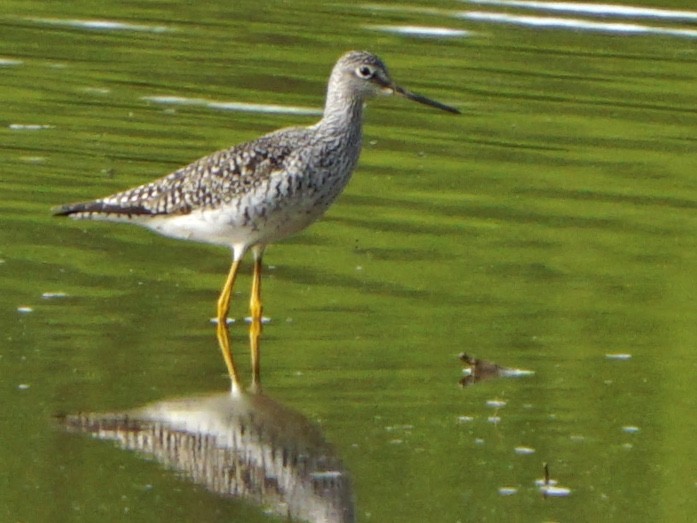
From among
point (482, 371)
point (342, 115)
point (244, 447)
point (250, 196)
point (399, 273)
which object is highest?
point (342, 115)

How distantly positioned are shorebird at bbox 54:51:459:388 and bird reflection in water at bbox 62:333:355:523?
1420 mm

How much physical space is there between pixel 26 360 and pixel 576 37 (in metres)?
11.2

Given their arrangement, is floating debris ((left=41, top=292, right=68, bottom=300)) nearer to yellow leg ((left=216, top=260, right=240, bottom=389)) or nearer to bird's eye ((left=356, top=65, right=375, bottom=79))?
yellow leg ((left=216, top=260, right=240, bottom=389))

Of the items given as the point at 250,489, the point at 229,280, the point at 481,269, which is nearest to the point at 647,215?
the point at 481,269

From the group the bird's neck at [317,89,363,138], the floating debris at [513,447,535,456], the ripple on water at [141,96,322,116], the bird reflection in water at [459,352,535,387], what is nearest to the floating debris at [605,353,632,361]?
the bird reflection in water at [459,352,535,387]

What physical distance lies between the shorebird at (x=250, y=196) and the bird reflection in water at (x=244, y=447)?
142 cm

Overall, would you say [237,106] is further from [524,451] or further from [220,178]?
[524,451]

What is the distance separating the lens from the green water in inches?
300

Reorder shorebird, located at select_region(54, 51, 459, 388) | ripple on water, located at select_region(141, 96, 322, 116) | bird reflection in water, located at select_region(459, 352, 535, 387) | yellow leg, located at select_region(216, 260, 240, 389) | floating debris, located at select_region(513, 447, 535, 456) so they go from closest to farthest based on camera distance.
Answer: floating debris, located at select_region(513, 447, 535, 456)
bird reflection in water, located at select_region(459, 352, 535, 387)
yellow leg, located at select_region(216, 260, 240, 389)
shorebird, located at select_region(54, 51, 459, 388)
ripple on water, located at select_region(141, 96, 322, 116)

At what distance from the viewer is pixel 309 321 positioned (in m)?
9.86

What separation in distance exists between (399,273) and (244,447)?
3.29 metres

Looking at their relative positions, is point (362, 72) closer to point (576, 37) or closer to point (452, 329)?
point (452, 329)

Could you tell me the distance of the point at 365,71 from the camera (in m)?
10.6

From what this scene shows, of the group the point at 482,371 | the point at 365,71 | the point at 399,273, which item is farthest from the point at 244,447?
the point at 365,71
